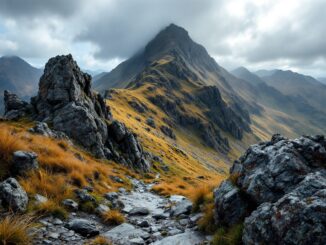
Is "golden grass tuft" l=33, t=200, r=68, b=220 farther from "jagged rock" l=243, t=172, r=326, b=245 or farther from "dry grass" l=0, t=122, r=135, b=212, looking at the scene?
"jagged rock" l=243, t=172, r=326, b=245

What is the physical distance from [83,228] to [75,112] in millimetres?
34748

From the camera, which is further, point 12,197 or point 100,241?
point 12,197

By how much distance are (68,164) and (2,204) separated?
719cm

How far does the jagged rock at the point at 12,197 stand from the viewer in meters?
10.7

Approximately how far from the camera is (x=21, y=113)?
50.3m

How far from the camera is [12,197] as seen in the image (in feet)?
35.3

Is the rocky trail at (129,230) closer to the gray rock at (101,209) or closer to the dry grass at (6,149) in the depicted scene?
the gray rock at (101,209)

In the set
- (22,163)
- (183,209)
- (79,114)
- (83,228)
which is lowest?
(183,209)

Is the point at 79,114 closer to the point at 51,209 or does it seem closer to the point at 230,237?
the point at 51,209

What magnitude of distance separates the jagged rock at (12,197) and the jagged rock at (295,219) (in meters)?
8.03

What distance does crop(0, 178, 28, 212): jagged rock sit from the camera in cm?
1066

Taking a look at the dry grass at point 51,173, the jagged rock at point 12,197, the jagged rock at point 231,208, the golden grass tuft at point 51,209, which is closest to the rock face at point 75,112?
the dry grass at point 51,173

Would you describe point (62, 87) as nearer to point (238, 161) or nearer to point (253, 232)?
point (238, 161)

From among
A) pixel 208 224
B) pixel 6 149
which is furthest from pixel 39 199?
pixel 208 224
